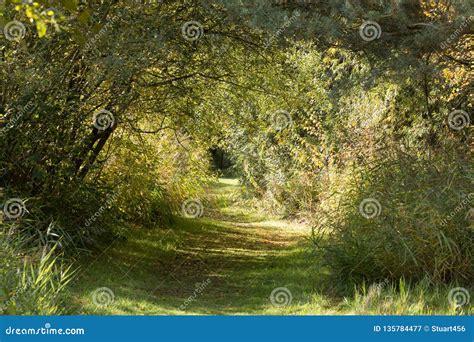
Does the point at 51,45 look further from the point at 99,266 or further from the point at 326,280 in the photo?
the point at 326,280

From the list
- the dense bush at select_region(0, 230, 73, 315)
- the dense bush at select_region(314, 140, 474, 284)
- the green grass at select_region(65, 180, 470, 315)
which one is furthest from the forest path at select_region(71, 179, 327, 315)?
the dense bush at select_region(314, 140, 474, 284)

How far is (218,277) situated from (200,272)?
496 millimetres

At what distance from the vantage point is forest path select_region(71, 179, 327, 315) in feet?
27.6

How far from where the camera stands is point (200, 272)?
37.0 feet

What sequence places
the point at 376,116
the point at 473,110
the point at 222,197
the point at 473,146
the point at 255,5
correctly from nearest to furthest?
the point at 255,5 < the point at 473,146 < the point at 473,110 < the point at 376,116 < the point at 222,197

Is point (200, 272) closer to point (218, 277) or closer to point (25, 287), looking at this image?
point (218, 277)

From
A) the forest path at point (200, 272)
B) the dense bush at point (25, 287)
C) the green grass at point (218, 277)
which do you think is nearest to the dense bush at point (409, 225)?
the green grass at point (218, 277)

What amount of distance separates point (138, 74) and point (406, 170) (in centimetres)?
396

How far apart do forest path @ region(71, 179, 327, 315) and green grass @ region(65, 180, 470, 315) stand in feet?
0.04

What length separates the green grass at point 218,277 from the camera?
7.58 m

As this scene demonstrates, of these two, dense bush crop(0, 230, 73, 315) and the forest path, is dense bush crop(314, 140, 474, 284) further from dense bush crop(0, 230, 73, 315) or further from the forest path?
dense bush crop(0, 230, 73, 315)

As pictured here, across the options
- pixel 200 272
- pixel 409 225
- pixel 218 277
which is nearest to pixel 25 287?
pixel 409 225

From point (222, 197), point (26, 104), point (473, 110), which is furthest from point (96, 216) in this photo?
point (222, 197)

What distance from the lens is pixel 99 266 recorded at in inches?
407
